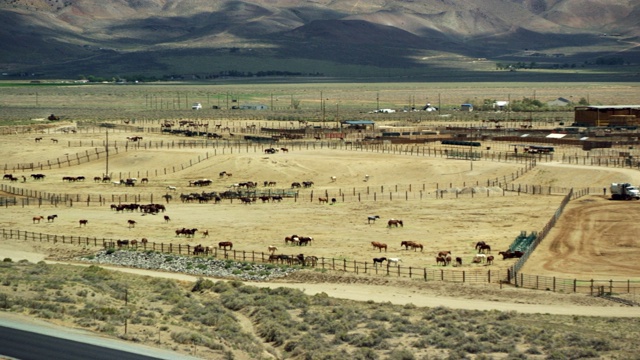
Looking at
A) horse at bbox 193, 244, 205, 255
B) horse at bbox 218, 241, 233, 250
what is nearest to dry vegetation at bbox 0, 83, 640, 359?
horse at bbox 218, 241, 233, 250

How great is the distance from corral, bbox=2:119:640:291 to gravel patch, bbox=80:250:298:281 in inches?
136

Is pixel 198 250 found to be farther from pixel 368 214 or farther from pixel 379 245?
pixel 368 214

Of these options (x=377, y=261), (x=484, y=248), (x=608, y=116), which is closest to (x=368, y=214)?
(x=484, y=248)

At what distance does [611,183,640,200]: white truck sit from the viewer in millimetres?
74688

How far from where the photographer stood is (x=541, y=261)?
180 ft

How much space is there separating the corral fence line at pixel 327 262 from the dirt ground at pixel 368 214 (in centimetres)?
130

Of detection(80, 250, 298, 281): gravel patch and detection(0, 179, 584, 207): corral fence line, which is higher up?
detection(0, 179, 584, 207): corral fence line

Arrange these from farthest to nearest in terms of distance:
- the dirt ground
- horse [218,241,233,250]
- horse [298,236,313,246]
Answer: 1. horse [298,236,313,246]
2. horse [218,241,233,250]
3. the dirt ground

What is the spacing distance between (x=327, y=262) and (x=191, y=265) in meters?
6.71

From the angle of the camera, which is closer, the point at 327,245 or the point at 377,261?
the point at 377,261

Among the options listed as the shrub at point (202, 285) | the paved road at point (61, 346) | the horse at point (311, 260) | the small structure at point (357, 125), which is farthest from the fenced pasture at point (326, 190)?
the paved road at point (61, 346)

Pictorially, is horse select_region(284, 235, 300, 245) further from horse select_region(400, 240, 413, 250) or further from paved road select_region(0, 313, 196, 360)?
paved road select_region(0, 313, 196, 360)

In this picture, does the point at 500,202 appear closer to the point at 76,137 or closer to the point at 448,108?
the point at 76,137

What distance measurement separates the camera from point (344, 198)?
8075 centimetres
